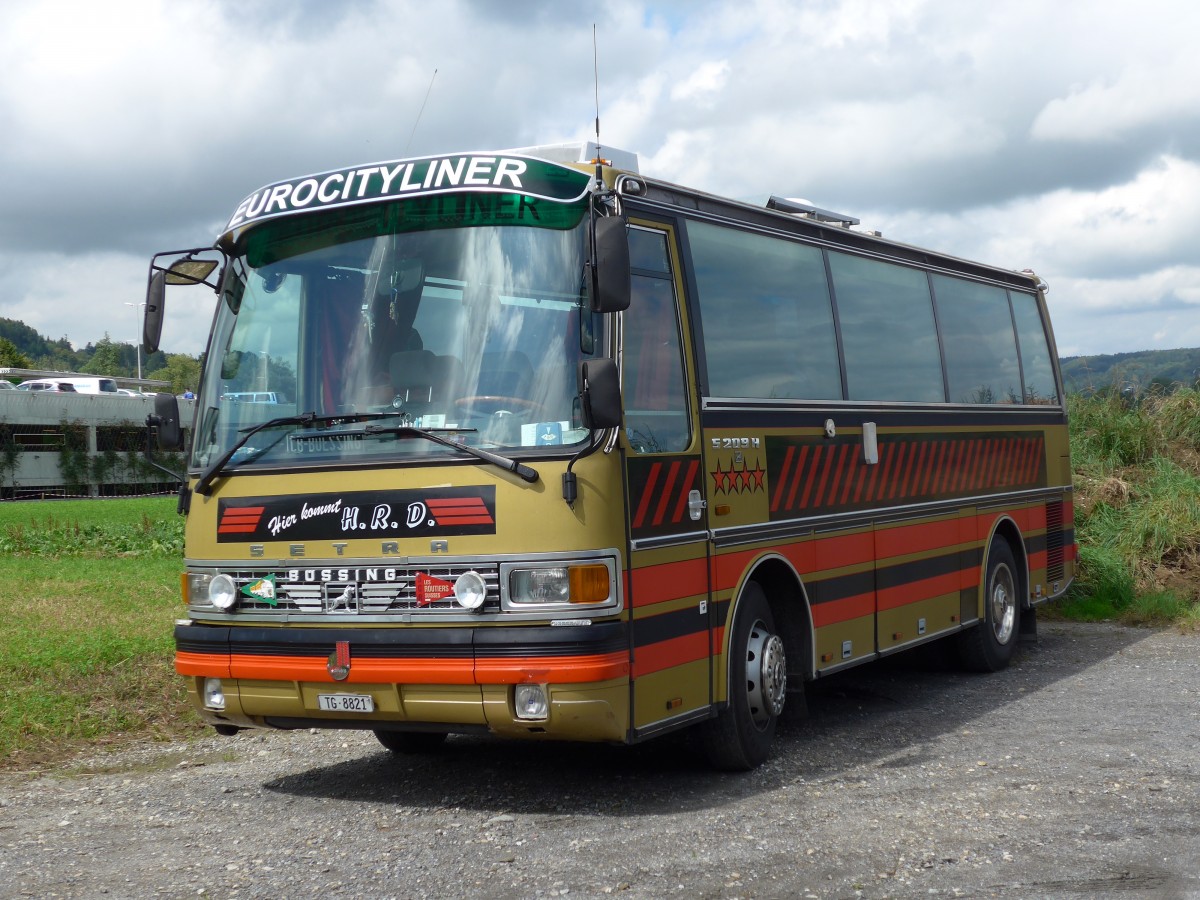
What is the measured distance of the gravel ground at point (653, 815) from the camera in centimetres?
577

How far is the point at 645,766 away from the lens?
8062mm

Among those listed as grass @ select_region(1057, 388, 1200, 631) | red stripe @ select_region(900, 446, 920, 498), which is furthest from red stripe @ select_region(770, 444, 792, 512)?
grass @ select_region(1057, 388, 1200, 631)

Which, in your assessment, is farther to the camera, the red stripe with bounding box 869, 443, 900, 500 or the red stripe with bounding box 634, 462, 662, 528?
the red stripe with bounding box 869, 443, 900, 500

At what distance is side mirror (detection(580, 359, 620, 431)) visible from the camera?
6324 millimetres

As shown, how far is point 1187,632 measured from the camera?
45.9 ft

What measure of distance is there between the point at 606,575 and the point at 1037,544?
24.4 ft

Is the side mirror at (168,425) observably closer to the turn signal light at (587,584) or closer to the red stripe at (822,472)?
the turn signal light at (587,584)

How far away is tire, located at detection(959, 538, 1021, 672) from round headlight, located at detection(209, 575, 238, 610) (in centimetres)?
663

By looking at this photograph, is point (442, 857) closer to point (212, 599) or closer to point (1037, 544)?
point (212, 599)

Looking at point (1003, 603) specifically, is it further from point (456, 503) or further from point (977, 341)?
point (456, 503)

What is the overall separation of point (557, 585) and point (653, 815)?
4.30ft

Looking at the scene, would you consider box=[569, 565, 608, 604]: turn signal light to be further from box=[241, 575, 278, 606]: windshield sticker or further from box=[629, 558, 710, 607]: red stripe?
box=[241, 575, 278, 606]: windshield sticker

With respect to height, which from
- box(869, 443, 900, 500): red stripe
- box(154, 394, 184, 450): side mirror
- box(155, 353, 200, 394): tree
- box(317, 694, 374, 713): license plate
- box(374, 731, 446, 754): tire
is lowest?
box(374, 731, 446, 754): tire

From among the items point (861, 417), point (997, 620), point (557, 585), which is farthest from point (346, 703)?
point (997, 620)
